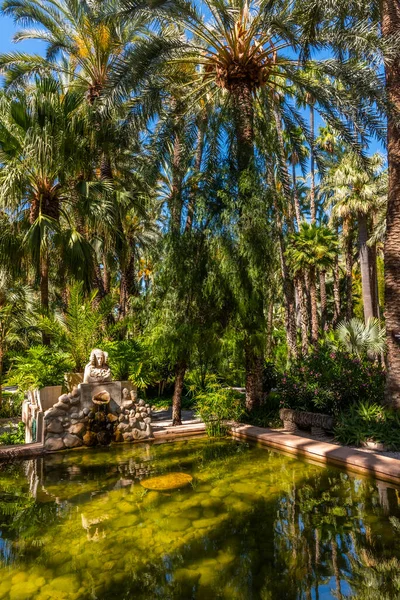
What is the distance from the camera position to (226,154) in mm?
11156

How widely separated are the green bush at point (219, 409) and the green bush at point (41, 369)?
340cm

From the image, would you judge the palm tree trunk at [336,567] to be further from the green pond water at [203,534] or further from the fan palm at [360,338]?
the fan palm at [360,338]

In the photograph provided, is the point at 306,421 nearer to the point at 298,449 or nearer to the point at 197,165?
the point at 298,449

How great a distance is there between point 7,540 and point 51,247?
7.59m

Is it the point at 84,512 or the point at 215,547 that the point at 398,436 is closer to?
the point at 215,547

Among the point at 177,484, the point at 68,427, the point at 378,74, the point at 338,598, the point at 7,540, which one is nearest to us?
the point at 338,598

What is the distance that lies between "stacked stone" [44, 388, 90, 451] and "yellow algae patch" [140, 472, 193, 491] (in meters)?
2.81

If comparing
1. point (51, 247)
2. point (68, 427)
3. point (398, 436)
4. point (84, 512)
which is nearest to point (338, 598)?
point (84, 512)

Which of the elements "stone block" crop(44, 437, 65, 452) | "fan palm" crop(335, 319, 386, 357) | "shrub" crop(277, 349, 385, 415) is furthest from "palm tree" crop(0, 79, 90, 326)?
"fan palm" crop(335, 319, 386, 357)

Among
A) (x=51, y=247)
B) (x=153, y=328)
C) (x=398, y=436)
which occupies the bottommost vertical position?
(x=398, y=436)

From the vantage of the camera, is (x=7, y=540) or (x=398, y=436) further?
(x=398, y=436)

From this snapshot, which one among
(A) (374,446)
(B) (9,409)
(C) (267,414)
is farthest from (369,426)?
(B) (9,409)

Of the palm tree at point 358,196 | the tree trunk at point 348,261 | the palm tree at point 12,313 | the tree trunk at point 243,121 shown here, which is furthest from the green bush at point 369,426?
the tree trunk at point 348,261

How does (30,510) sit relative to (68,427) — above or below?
below
